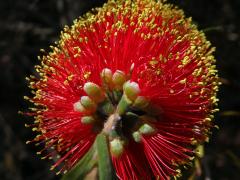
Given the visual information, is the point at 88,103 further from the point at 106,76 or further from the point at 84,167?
the point at 84,167

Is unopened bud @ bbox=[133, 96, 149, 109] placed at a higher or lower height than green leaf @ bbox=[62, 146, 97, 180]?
higher

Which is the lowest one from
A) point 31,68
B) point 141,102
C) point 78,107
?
point 141,102

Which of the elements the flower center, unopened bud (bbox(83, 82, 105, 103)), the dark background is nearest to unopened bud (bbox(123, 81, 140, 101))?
the flower center

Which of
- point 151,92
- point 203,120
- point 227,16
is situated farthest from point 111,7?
point 227,16

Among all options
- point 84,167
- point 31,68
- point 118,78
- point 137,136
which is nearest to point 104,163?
point 84,167

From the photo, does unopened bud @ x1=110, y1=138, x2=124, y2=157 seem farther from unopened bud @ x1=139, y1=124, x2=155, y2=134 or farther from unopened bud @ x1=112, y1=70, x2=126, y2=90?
unopened bud @ x1=112, y1=70, x2=126, y2=90

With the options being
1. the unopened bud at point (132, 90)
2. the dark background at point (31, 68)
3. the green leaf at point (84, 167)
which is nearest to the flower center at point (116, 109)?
the unopened bud at point (132, 90)

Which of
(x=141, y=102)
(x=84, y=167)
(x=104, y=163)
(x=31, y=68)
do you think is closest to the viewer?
(x=104, y=163)
